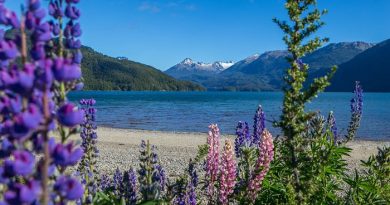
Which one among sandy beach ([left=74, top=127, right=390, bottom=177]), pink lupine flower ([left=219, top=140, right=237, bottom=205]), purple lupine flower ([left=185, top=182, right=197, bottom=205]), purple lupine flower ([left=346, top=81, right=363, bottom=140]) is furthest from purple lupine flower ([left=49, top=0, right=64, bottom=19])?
sandy beach ([left=74, top=127, right=390, bottom=177])

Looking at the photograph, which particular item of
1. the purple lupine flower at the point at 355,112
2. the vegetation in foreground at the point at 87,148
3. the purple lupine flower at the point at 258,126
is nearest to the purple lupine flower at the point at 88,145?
the vegetation in foreground at the point at 87,148

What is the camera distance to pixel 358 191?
17.9 ft

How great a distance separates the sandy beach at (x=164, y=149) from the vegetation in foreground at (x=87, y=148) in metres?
11.2

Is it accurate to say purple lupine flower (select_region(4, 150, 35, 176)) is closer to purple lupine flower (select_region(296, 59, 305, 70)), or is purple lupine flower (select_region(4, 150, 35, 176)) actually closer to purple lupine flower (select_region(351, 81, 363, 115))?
purple lupine flower (select_region(296, 59, 305, 70))

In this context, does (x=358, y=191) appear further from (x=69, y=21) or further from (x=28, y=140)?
(x=28, y=140)

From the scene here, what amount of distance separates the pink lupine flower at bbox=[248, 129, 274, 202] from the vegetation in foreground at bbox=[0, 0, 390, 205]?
1 centimetres

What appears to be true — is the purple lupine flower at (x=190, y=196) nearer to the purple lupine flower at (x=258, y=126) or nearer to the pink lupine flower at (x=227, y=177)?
the pink lupine flower at (x=227, y=177)

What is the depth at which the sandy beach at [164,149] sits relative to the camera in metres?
19.4

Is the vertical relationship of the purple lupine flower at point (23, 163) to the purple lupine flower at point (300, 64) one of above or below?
below

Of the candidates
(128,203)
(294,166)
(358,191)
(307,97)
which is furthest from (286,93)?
(358,191)

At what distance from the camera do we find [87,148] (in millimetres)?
4867

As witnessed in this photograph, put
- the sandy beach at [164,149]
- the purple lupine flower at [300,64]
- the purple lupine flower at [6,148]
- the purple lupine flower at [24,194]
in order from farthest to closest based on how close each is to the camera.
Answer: the sandy beach at [164,149] < the purple lupine flower at [300,64] < the purple lupine flower at [6,148] < the purple lupine flower at [24,194]

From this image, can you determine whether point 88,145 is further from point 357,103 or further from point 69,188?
point 357,103

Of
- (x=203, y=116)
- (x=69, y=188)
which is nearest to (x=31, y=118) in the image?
(x=69, y=188)
